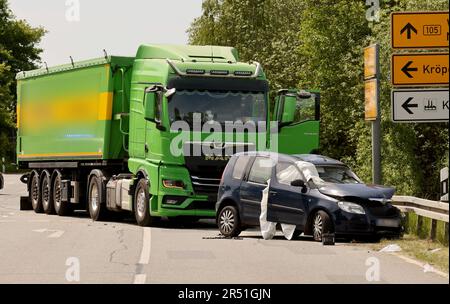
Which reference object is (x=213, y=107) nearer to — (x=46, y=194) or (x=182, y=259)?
(x=182, y=259)

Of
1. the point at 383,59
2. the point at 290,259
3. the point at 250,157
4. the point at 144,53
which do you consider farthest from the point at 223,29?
the point at 290,259

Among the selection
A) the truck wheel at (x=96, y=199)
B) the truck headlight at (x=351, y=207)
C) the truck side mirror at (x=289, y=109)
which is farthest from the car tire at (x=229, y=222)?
the truck wheel at (x=96, y=199)

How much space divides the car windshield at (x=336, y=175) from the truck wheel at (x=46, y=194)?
481 inches

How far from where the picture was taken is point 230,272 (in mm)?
14328

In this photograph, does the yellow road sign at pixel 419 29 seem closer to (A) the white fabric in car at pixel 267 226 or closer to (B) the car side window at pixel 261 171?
(B) the car side window at pixel 261 171

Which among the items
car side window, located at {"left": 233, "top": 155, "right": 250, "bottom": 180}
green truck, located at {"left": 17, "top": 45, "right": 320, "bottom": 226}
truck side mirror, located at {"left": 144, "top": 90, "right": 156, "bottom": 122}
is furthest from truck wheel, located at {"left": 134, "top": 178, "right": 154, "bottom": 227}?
car side window, located at {"left": 233, "top": 155, "right": 250, "bottom": 180}

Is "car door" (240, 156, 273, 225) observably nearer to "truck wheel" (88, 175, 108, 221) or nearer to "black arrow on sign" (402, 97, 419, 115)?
"black arrow on sign" (402, 97, 419, 115)

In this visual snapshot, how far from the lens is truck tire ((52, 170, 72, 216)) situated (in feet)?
98.6

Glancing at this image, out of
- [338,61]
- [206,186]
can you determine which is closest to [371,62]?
[206,186]

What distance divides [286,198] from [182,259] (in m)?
4.11

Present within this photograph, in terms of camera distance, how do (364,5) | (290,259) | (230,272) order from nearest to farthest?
(230,272), (290,259), (364,5)

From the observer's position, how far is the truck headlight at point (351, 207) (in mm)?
19094
